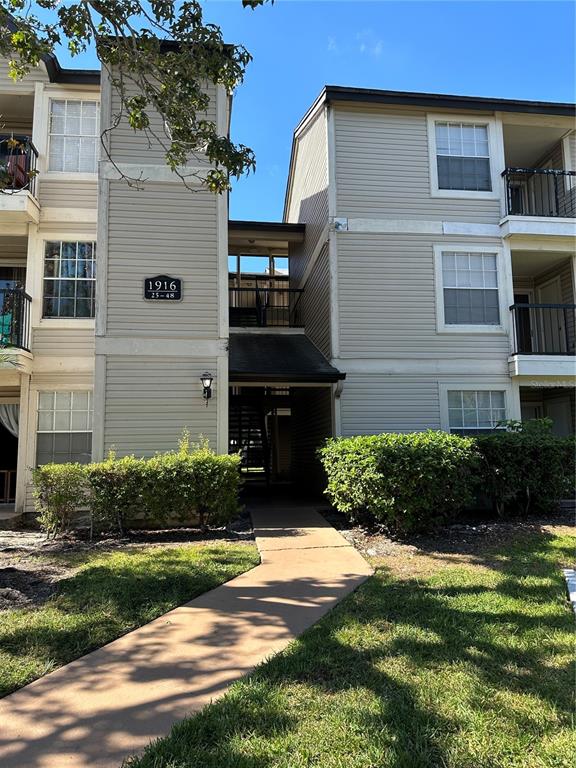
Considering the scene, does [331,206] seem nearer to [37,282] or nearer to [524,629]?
[37,282]

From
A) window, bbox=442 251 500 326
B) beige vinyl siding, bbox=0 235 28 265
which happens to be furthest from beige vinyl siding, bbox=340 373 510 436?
beige vinyl siding, bbox=0 235 28 265

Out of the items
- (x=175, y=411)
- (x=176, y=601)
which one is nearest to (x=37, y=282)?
(x=175, y=411)

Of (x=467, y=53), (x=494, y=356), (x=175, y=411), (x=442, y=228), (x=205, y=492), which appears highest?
(x=467, y=53)

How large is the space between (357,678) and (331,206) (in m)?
9.38

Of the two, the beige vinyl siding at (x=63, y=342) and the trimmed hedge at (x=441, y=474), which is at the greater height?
the beige vinyl siding at (x=63, y=342)

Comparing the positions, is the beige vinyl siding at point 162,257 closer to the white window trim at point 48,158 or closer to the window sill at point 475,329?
the white window trim at point 48,158

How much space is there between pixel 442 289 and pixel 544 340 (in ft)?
13.0

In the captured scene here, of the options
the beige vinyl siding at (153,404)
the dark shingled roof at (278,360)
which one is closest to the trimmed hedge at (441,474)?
the dark shingled roof at (278,360)

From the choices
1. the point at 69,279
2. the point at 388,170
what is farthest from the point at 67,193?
the point at 388,170

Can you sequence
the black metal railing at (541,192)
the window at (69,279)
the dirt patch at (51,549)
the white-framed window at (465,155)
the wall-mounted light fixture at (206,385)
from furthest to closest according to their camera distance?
the black metal railing at (541,192) < the white-framed window at (465,155) < the window at (69,279) < the wall-mounted light fixture at (206,385) < the dirt patch at (51,549)

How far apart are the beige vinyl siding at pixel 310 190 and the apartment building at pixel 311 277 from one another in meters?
0.14

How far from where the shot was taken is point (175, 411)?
890 centimetres

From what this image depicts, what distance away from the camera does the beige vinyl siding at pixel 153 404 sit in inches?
343

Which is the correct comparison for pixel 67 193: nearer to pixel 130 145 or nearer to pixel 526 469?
pixel 130 145
